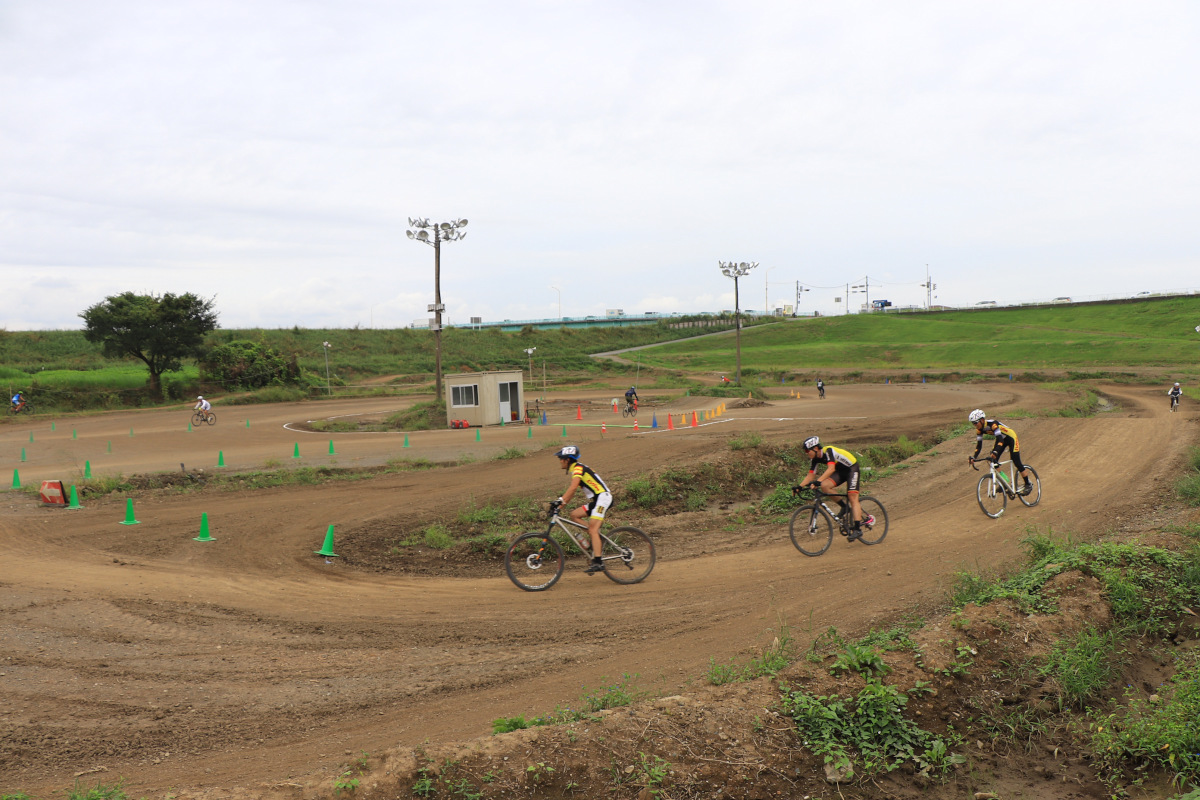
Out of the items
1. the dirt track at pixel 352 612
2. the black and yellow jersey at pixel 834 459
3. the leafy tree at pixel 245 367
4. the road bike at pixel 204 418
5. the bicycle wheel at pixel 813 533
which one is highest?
the leafy tree at pixel 245 367

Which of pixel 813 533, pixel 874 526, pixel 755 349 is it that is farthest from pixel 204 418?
pixel 755 349

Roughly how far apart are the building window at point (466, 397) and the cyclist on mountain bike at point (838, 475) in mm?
27257

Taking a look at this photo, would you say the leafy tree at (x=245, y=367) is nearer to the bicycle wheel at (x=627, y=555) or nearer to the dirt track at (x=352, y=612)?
the dirt track at (x=352, y=612)

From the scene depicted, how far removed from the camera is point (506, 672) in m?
8.00

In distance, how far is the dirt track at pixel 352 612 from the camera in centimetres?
675

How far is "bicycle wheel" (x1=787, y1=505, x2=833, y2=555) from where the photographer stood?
12.4 m

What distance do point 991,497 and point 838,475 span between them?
14.1 ft

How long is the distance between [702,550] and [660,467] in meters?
7.73

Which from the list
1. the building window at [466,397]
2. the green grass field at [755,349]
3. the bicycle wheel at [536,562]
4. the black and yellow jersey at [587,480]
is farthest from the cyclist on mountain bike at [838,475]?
the green grass field at [755,349]

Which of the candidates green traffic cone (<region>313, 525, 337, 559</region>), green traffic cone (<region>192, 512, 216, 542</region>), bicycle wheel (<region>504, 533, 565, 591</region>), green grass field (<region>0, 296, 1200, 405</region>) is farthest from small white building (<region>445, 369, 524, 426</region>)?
green grass field (<region>0, 296, 1200, 405</region>)

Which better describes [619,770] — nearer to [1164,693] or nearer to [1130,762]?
[1130,762]

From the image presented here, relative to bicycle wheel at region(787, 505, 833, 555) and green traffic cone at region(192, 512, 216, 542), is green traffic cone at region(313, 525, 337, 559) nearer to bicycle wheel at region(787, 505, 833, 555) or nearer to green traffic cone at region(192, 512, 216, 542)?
green traffic cone at region(192, 512, 216, 542)

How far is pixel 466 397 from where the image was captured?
3778 centimetres

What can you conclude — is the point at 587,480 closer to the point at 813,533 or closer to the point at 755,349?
the point at 813,533
